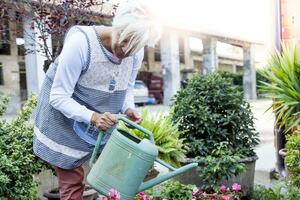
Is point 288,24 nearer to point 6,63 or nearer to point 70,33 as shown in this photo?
point 70,33

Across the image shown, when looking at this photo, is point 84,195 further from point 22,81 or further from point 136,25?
point 22,81

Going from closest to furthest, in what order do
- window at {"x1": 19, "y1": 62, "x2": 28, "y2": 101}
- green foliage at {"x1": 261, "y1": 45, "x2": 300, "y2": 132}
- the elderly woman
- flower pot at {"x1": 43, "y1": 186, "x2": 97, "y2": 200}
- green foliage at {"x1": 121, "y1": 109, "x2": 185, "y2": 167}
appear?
the elderly woman < flower pot at {"x1": 43, "y1": 186, "x2": 97, "y2": 200} < green foliage at {"x1": 121, "y1": 109, "x2": 185, "y2": 167} < green foliage at {"x1": 261, "y1": 45, "x2": 300, "y2": 132} < window at {"x1": 19, "y1": 62, "x2": 28, "y2": 101}

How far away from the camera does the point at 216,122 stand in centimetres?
381

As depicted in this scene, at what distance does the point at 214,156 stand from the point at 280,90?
1.02 meters

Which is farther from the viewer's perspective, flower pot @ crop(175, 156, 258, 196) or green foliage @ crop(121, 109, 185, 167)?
flower pot @ crop(175, 156, 258, 196)

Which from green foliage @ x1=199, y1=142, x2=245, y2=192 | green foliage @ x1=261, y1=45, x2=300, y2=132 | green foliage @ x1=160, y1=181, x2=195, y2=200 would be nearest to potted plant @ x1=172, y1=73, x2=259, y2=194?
A: green foliage @ x1=199, y1=142, x2=245, y2=192

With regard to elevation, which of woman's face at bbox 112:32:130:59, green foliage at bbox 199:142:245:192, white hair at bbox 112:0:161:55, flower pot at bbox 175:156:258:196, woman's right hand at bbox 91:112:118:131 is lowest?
flower pot at bbox 175:156:258:196

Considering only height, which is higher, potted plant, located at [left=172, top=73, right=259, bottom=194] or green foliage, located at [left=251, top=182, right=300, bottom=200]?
potted plant, located at [left=172, top=73, right=259, bottom=194]

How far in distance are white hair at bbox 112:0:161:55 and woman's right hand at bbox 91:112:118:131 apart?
298mm

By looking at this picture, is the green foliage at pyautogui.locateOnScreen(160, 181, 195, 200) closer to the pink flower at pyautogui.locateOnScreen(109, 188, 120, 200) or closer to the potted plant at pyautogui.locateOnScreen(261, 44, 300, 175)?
the pink flower at pyautogui.locateOnScreen(109, 188, 120, 200)

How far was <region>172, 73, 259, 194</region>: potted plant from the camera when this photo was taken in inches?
149

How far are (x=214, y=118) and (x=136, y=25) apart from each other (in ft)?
6.88

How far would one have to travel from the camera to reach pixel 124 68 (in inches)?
84.0

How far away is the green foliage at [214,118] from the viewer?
12.5ft
